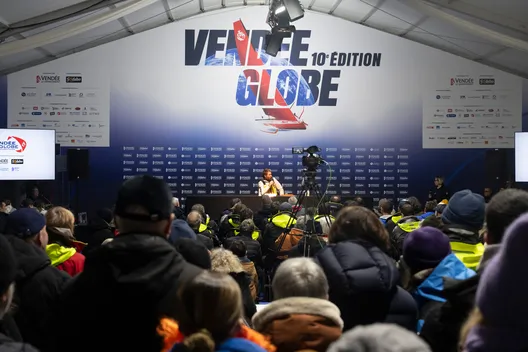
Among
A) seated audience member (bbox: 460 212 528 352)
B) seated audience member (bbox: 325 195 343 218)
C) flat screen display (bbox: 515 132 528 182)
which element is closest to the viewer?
seated audience member (bbox: 460 212 528 352)

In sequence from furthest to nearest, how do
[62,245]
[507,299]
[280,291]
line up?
[62,245], [280,291], [507,299]

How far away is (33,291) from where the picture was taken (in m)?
2.39

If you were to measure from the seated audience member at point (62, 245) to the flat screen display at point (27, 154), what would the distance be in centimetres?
824

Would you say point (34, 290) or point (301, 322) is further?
point (34, 290)

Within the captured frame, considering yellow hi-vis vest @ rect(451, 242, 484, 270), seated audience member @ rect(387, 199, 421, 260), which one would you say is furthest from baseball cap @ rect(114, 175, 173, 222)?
seated audience member @ rect(387, 199, 421, 260)

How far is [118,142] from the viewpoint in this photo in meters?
12.6

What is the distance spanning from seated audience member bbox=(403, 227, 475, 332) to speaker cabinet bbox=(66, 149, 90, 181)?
10037mm

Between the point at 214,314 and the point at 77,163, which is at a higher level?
the point at 77,163

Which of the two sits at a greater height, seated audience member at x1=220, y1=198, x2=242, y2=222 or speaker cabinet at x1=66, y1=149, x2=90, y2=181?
speaker cabinet at x1=66, y1=149, x2=90, y2=181

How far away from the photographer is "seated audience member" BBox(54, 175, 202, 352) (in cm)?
169

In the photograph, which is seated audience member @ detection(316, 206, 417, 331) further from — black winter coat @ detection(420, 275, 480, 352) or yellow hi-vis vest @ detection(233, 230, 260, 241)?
yellow hi-vis vest @ detection(233, 230, 260, 241)

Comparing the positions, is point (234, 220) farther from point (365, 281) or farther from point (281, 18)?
point (281, 18)

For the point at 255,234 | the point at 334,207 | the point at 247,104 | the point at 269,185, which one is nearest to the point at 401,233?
the point at 255,234

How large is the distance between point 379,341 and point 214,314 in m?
0.75
